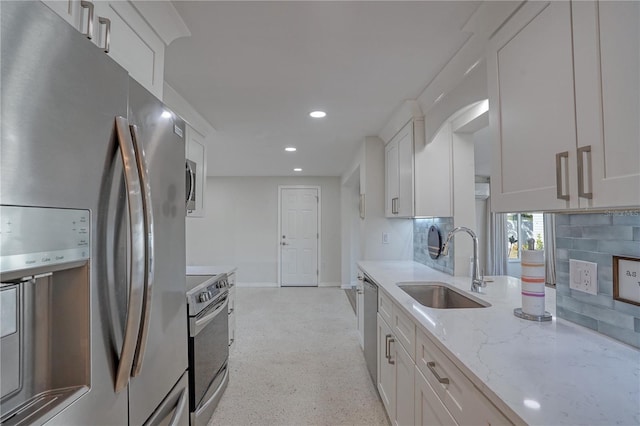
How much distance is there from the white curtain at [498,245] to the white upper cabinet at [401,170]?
12.0 ft

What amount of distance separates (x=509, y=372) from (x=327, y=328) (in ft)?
10.4

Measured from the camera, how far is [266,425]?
206cm

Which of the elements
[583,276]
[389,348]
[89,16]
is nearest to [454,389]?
[583,276]

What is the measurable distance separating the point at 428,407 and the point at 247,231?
553 cm

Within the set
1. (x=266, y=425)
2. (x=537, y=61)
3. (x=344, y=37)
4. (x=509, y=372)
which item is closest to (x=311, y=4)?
(x=344, y=37)

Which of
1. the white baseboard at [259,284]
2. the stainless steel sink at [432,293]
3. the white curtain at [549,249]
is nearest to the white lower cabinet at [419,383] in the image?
the stainless steel sink at [432,293]

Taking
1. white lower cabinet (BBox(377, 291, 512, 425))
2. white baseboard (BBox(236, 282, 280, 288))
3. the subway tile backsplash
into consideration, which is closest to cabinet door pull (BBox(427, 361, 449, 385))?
white lower cabinet (BBox(377, 291, 512, 425))

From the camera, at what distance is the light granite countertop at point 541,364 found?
73 cm

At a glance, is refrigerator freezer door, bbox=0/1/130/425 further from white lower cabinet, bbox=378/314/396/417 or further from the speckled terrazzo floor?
the speckled terrazzo floor

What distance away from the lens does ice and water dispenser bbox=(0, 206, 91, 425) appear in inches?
20.8

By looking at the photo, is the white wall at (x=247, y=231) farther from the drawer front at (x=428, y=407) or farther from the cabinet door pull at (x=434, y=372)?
the cabinet door pull at (x=434, y=372)

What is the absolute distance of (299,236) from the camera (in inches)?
256

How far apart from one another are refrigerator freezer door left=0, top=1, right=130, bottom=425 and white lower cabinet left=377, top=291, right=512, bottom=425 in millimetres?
987

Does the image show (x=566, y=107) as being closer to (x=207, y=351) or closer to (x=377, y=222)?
(x=207, y=351)
